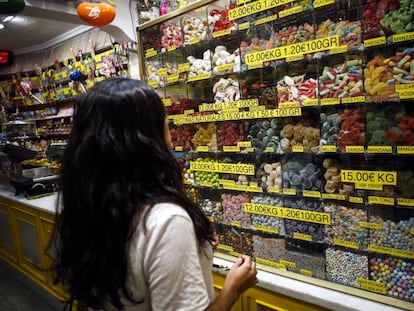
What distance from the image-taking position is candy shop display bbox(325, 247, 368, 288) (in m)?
1.52

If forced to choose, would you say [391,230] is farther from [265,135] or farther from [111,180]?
[111,180]

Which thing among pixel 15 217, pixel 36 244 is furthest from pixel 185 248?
pixel 15 217

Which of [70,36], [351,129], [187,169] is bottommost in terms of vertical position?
[187,169]

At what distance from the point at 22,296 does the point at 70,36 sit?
4.52 metres

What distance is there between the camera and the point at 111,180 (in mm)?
856

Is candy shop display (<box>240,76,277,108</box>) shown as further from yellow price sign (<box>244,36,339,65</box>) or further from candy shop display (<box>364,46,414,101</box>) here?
candy shop display (<box>364,46,414,101</box>)

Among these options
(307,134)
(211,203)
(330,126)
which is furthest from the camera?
(211,203)

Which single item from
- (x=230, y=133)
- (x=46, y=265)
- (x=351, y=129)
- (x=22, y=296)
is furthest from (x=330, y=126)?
(x=22, y=296)

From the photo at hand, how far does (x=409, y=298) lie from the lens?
1381 mm

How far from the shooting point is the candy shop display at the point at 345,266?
4.99 feet

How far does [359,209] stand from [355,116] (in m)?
0.43

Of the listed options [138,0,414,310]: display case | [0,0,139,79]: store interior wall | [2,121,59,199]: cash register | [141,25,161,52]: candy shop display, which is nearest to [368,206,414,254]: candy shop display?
[138,0,414,310]: display case

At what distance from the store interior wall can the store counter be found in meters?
1.66

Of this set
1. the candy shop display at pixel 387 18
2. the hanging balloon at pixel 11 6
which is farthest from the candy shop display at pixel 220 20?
the hanging balloon at pixel 11 6
